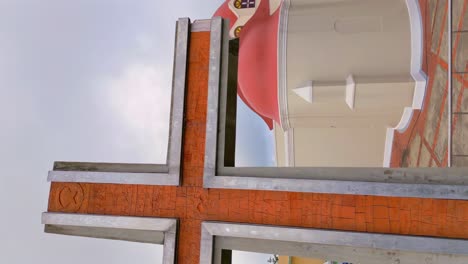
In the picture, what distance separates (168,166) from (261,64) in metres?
5.09

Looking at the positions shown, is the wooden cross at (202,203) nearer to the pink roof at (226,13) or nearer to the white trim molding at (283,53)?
the white trim molding at (283,53)

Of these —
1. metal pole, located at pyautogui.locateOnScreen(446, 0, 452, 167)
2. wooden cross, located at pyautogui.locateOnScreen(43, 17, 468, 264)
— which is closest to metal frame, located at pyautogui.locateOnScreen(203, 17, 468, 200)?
wooden cross, located at pyautogui.locateOnScreen(43, 17, 468, 264)

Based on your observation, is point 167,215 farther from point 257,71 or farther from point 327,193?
point 257,71

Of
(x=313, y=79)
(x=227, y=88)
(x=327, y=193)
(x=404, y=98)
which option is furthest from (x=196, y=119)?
(x=404, y=98)

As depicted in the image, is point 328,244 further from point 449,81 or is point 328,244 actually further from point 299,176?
point 449,81

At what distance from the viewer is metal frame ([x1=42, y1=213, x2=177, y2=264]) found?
3.88 m

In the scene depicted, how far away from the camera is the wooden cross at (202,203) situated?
3279 millimetres

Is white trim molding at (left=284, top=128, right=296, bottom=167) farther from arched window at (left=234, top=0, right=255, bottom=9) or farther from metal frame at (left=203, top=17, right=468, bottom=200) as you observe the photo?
metal frame at (left=203, top=17, right=468, bottom=200)

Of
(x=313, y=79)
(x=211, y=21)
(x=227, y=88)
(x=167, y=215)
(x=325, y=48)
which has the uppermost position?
(x=325, y=48)

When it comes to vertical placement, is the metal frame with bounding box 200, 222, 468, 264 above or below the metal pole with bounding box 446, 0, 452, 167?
below

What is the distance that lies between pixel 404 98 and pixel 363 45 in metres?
1.30

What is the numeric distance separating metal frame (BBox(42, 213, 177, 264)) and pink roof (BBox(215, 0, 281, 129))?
17.3 feet

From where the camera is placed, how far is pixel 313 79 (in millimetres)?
8211

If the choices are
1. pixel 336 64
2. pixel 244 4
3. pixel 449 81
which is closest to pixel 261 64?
pixel 336 64
